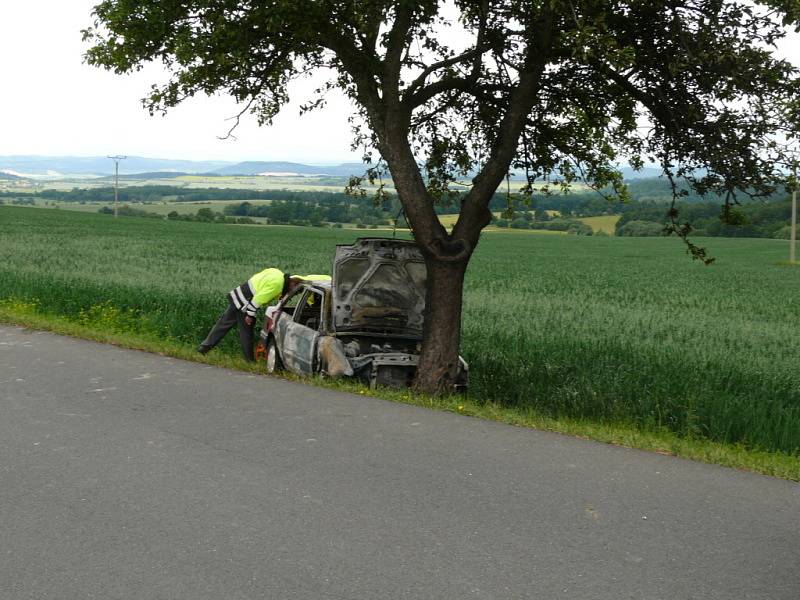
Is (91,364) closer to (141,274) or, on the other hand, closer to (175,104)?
(175,104)

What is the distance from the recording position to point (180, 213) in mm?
104000

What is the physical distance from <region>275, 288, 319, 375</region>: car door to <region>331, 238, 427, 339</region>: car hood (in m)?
0.41

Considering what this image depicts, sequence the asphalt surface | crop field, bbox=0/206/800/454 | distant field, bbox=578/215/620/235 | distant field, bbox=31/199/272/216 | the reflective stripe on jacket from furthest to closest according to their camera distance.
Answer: distant field, bbox=31/199/272/216, distant field, bbox=578/215/620/235, the reflective stripe on jacket, crop field, bbox=0/206/800/454, the asphalt surface

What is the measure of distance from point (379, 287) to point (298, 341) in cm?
119

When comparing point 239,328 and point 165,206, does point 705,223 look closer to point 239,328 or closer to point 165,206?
point 165,206

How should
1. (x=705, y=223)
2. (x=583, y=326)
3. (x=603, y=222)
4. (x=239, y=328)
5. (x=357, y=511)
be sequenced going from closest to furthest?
(x=357, y=511) < (x=239, y=328) < (x=583, y=326) < (x=705, y=223) < (x=603, y=222)

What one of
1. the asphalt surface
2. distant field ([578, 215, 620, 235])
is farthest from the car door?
distant field ([578, 215, 620, 235])

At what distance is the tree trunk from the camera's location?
10945 millimetres

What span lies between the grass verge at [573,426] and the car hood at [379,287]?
0.86 metres

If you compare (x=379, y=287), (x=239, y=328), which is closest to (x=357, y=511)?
(x=379, y=287)

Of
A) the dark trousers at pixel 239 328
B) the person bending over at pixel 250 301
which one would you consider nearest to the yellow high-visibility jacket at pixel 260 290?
the person bending over at pixel 250 301

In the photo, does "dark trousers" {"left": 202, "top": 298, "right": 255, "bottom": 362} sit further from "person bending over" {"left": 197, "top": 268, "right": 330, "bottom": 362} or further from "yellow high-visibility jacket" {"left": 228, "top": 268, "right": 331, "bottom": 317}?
"yellow high-visibility jacket" {"left": 228, "top": 268, "right": 331, "bottom": 317}

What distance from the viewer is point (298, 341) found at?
11.5 meters

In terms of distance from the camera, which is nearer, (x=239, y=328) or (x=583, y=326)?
(x=239, y=328)
